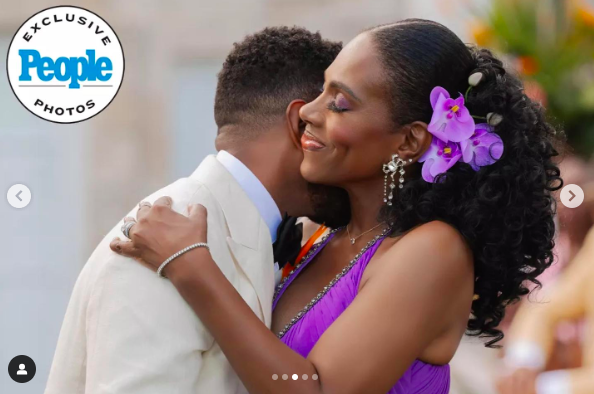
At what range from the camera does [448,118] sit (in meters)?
1.94

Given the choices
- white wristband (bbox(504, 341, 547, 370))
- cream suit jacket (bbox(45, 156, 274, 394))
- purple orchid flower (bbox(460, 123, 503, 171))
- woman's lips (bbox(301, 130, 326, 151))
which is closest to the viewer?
cream suit jacket (bbox(45, 156, 274, 394))

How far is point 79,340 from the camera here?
184 cm

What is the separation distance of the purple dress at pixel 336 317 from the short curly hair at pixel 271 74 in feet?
1.49

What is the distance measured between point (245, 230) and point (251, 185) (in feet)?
0.60

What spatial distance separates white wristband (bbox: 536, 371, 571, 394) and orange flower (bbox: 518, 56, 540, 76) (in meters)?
1.46

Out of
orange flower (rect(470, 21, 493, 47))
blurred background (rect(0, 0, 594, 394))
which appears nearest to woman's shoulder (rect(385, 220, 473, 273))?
orange flower (rect(470, 21, 493, 47))

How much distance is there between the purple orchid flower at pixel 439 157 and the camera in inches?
77.8

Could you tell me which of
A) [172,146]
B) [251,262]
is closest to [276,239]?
[251,262]

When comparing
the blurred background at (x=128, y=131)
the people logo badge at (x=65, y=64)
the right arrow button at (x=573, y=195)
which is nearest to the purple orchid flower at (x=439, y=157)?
the people logo badge at (x=65, y=64)

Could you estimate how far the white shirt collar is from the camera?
2.10 meters

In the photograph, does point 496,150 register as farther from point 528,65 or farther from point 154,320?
point 528,65

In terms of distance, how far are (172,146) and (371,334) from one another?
515 centimetres

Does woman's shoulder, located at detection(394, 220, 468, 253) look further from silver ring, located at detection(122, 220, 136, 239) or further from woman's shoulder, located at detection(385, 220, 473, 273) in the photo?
silver ring, located at detection(122, 220, 136, 239)

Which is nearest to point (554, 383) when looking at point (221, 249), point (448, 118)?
point (448, 118)
